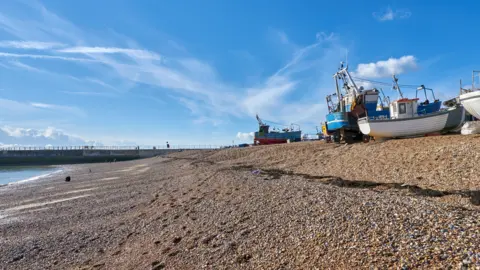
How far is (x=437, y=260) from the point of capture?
430cm

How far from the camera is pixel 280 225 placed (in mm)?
6941

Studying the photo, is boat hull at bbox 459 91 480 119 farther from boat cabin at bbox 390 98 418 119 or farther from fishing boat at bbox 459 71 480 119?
boat cabin at bbox 390 98 418 119

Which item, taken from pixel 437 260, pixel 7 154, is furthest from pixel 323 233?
pixel 7 154

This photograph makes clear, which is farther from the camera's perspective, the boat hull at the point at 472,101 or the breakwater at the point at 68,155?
the breakwater at the point at 68,155

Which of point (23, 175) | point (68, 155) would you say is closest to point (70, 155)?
point (68, 155)

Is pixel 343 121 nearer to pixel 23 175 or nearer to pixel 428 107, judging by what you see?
pixel 428 107

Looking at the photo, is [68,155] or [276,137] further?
[68,155]

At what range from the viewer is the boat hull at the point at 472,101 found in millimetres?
18334

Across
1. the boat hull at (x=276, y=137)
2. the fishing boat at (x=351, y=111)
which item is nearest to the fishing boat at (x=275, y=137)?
the boat hull at (x=276, y=137)

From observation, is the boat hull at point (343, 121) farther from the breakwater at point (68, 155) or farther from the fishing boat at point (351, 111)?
the breakwater at point (68, 155)

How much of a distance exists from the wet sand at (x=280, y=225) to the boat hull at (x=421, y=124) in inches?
262

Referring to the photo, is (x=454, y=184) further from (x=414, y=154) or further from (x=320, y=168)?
(x=320, y=168)

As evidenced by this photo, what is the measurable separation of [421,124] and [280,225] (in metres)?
21.0

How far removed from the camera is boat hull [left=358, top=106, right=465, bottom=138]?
22.5 meters
